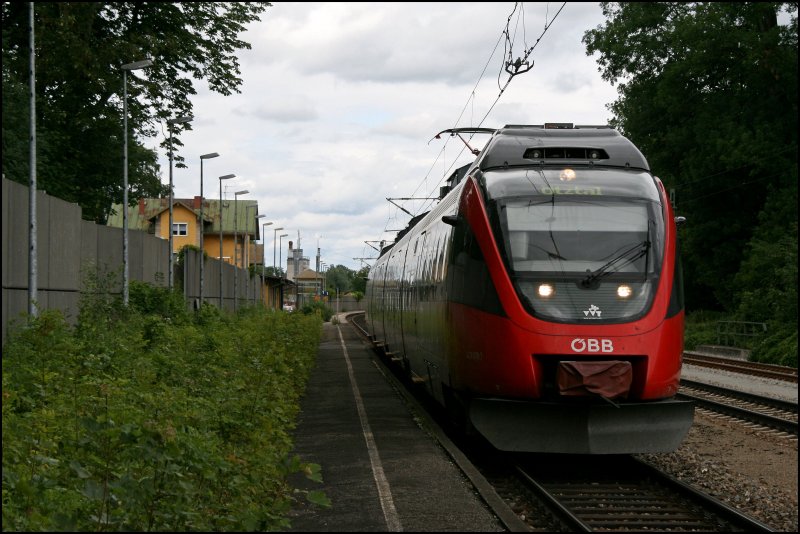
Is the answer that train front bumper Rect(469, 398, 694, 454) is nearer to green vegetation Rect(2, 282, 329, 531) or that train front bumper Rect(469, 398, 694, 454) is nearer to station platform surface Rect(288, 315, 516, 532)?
station platform surface Rect(288, 315, 516, 532)

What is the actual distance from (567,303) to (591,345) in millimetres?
504

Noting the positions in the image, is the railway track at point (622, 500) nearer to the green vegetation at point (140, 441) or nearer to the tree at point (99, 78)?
the green vegetation at point (140, 441)

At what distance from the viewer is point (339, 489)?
9.31 meters

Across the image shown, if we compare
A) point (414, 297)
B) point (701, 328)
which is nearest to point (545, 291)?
point (414, 297)

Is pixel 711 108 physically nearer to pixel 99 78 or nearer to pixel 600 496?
pixel 99 78

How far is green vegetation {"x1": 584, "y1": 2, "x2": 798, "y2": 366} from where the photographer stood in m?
36.5

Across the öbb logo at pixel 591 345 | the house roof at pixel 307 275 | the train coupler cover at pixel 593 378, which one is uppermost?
the house roof at pixel 307 275

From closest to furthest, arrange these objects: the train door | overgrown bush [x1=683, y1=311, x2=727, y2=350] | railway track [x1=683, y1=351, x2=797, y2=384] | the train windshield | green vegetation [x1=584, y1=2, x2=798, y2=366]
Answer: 1. the train windshield
2. the train door
3. railway track [x1=683, y1=351, x2=797, y2=384]
4. green vegetation [x1=584, y1=2, x2=798, y2=366]
5. overgrown bush [x1=683, y1=311, x2=727, y2=350]

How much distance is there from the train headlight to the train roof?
6.24 ft

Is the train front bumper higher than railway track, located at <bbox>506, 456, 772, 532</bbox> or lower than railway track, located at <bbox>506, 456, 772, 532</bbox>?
higher

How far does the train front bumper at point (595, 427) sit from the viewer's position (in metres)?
10.3

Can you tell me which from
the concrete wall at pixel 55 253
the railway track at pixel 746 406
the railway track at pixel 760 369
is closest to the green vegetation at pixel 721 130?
the railway track at pixel 760 369

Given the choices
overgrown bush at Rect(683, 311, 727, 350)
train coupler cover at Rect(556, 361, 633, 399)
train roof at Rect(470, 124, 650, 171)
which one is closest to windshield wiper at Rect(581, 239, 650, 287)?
train coupler cover at Rect(556, 361, 633, 399)

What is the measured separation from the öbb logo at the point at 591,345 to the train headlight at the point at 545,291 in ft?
1.81
